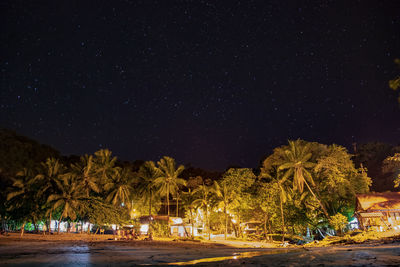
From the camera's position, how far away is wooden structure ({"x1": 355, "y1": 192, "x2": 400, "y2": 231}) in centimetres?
3316

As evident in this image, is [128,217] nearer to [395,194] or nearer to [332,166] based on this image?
[332,166]

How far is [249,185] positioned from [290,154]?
7.62 metres

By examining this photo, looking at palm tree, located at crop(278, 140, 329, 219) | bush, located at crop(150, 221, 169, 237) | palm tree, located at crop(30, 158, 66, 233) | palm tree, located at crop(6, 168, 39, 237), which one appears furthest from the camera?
bush, located at crop(150, 221, 169, 237)

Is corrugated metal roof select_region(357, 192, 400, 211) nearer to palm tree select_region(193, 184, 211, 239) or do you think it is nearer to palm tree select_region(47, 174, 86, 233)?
palm tree select_region(193, 184, 211, 239)

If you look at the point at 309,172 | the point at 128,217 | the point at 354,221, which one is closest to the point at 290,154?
the point at 309,172

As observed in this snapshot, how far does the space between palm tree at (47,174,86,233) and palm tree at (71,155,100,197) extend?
1.82m

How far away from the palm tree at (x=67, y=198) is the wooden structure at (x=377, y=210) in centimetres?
3650

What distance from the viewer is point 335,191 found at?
3747cm

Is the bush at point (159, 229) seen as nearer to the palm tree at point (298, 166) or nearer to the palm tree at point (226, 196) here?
the palm tree at point (226, 196)

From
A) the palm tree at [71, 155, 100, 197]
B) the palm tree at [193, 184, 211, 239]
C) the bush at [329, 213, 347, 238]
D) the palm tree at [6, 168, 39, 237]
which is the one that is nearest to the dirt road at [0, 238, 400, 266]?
the bush at [329, 213, 347, 238]

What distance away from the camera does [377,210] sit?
111 ft

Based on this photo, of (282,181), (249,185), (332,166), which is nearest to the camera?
(332,166)

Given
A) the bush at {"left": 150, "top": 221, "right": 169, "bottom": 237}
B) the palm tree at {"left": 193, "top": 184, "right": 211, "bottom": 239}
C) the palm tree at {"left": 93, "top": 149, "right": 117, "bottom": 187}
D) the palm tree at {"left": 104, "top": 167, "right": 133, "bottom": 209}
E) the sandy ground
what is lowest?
the bush at {"left": 150, "top": 221, "right": 169, "bottom": 237}

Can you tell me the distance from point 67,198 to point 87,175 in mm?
5312
